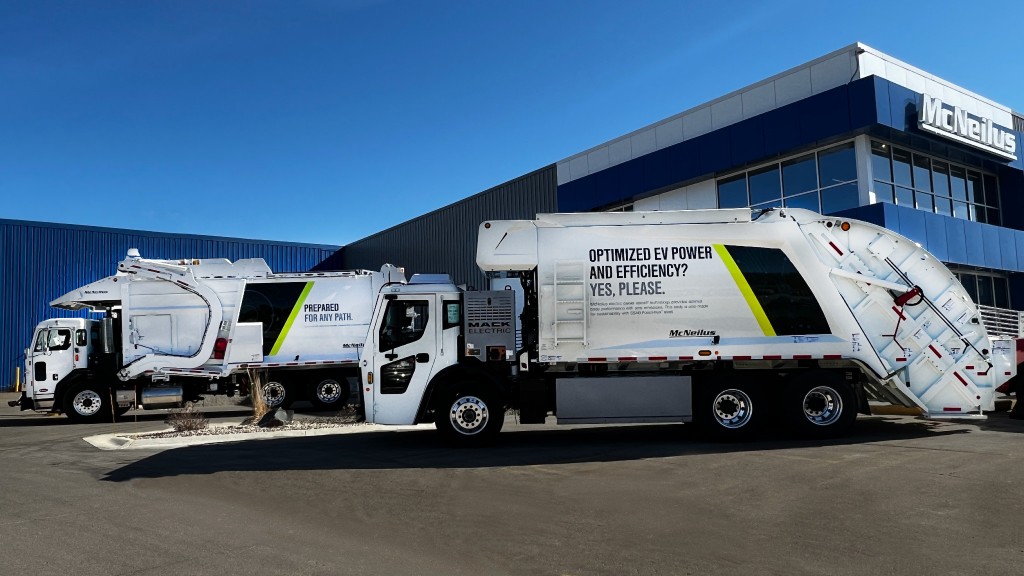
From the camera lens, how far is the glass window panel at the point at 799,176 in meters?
19.0

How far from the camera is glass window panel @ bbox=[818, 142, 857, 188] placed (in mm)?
18078

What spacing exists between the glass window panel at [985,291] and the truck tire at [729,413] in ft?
43.4

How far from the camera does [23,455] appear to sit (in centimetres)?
1153

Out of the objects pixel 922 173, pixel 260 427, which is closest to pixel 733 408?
pixel 260 427

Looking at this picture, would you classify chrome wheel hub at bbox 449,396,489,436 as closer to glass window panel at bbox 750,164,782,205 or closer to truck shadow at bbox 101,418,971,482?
truck shadow at bbox 101,418,971,482

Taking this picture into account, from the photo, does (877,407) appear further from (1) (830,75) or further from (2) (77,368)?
(2) (77,368)

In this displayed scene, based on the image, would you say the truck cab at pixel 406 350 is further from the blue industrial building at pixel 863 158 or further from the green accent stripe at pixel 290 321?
the blue industrial building at pixel 863 158

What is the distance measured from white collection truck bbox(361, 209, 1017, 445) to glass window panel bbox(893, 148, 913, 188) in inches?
327

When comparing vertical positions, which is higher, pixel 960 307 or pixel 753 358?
pixel 960 307

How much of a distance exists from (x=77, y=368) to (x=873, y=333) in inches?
705

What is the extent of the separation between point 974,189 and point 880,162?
504cm

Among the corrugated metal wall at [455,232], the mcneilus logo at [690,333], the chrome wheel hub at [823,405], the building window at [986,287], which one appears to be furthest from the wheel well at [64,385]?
the building window at [986,287]

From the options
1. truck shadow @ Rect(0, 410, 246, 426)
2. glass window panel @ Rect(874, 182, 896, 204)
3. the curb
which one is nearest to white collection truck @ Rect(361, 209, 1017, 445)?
the curb

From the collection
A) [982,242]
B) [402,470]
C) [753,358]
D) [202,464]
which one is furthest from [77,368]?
[982,242]
